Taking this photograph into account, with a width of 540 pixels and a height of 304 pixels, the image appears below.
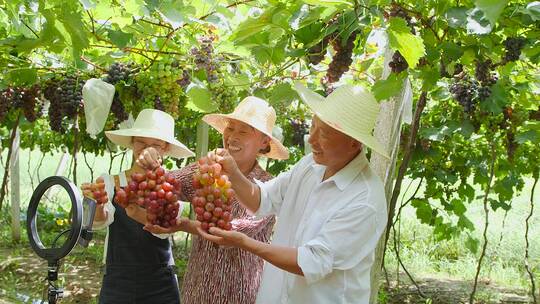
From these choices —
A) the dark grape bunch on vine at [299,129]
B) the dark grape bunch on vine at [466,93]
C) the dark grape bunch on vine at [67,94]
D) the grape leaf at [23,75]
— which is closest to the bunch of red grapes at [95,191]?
the grape leaf at [23,75]

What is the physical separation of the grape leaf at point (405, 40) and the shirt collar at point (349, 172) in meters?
0.34

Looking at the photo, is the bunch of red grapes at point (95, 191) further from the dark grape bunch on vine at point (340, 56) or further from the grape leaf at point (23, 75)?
the grape leaf at point (23, 75)

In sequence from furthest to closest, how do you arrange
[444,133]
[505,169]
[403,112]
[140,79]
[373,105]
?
[505,169]
[444,133]
[140,79]
[403,112]
[373,105]

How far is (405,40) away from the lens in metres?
1.93

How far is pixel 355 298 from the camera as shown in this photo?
2.01m

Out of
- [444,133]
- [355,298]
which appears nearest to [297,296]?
[355,298]

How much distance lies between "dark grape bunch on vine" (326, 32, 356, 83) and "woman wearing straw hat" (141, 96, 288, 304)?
45 centimetres

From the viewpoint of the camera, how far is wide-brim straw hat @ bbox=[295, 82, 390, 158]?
6.43ft

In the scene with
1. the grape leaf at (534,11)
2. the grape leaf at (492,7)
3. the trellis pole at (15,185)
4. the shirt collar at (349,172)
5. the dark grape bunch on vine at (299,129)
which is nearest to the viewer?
the grape leaf at (492,7)

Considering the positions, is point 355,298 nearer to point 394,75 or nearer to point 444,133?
point 394,75

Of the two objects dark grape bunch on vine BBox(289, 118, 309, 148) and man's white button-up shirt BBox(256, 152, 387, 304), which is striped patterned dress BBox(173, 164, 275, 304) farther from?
dark grape bunch on vine BBox(289, 118, 309, 148)

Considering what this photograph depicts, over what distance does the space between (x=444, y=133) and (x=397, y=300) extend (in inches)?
88.3

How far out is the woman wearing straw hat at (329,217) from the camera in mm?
1871

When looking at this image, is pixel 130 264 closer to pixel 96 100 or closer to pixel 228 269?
pixel 228 269
